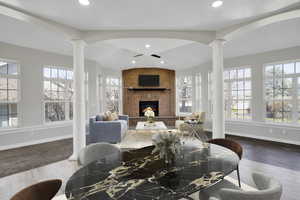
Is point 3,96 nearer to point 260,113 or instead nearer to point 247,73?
point 247,73

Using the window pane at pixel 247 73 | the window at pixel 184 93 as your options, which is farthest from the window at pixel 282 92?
the window at pixel 184 93

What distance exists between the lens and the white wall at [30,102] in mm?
4637

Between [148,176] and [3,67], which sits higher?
[3,67]

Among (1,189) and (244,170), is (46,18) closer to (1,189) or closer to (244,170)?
(1,189)

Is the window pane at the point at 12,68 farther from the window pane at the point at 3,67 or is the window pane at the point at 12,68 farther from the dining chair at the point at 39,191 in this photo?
the dining chair at the point at 39,191

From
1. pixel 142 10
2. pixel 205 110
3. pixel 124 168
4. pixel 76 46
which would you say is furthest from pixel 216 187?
pixel 205 110

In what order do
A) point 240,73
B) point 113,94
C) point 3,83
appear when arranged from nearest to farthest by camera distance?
1. point 3,83
2. point 240,73
3. point 113,94

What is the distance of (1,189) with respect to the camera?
2.53 meters

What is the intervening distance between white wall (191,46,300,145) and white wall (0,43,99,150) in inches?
248

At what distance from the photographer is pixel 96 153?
1.93 meters

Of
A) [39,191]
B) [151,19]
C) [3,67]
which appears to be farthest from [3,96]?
[39,191]

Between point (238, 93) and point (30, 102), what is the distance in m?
7.11

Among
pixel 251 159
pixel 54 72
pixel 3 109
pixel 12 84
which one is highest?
pixel 54 72

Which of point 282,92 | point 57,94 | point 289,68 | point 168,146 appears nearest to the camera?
point 168,146
